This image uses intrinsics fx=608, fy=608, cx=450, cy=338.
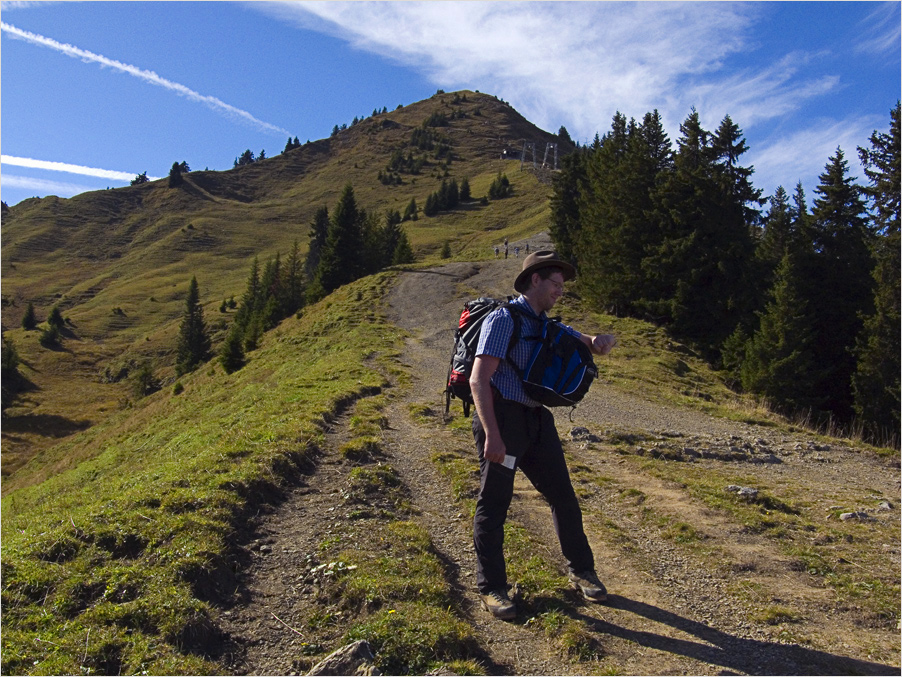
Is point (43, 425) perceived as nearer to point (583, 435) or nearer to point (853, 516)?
point (583, 435)

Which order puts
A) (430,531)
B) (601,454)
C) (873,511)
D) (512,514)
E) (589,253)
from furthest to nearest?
(589,253), (601,454), (873,511), (512,514), (430,531)

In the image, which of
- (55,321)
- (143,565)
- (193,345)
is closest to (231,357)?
(143,565)

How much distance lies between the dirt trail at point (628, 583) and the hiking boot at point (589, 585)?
0.11 m

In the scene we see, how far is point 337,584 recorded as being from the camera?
15.8ft

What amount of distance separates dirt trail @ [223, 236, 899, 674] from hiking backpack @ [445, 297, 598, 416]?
1690 mm

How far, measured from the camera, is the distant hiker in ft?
15.1

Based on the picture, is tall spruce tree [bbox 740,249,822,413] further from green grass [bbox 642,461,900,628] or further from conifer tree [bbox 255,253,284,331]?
conifer tree [bbox 255,253,284,331]

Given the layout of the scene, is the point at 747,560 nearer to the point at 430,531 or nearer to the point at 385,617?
the point at 430,531

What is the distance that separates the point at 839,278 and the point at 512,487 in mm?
32601

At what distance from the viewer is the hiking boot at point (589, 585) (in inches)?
190

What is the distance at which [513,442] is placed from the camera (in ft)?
15.5

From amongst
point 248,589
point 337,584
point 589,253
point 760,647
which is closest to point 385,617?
point 337,584

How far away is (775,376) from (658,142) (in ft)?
66.1

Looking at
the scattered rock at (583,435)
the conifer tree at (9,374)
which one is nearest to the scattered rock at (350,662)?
the scattered rock at (583,435)
